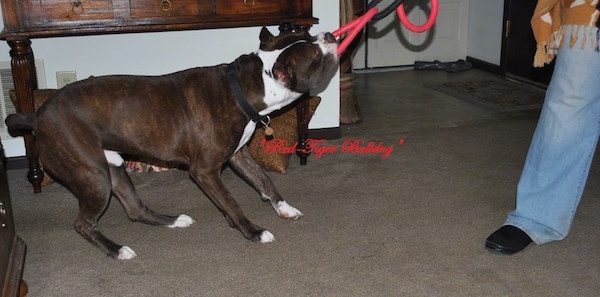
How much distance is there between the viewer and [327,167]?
364 centimetres

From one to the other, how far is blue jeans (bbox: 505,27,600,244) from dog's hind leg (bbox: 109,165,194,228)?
1.35 m

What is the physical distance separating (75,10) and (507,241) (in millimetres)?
2065

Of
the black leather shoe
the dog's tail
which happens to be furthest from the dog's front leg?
the black leather shoe

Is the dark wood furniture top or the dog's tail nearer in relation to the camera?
the dog's tail

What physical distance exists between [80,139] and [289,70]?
795 millimetres

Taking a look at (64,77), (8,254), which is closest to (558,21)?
(8,254)

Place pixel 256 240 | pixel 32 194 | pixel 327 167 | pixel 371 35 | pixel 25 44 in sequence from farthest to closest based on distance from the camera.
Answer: pixel 371 35, pixel 327 167, pixel 32 194, pixel 25 44, pixel 256 240

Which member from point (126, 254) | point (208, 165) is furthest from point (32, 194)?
point (208, 165)

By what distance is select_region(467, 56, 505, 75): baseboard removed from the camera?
591 cm

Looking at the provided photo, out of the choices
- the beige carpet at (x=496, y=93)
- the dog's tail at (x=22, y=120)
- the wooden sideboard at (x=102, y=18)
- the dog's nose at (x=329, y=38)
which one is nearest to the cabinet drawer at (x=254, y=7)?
the wooden sideboard at (x=102, y=18)

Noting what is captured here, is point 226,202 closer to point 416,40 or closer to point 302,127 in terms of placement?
point 302,127

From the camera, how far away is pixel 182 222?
9.55ft

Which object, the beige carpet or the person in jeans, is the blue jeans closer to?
the person in jeans

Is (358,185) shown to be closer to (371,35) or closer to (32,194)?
(32,194)
